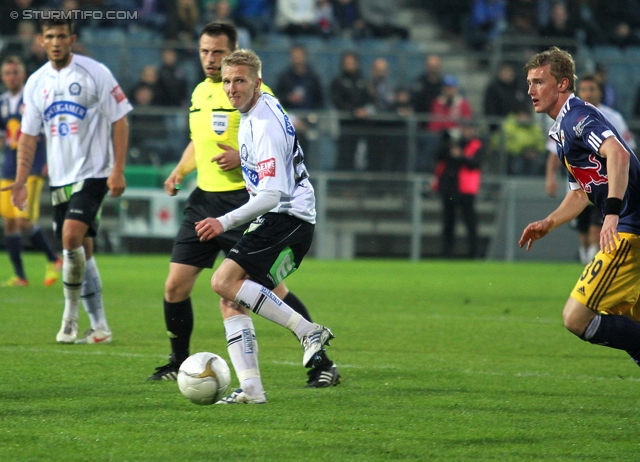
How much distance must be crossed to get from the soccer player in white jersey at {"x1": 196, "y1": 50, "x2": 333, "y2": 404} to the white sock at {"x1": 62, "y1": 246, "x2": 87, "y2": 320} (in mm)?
2251

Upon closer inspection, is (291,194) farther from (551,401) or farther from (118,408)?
(551,401)

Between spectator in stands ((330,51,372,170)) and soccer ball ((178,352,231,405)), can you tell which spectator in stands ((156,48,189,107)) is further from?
soccer ball ((178,352,231,405))

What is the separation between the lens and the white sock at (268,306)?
5367 millimetres

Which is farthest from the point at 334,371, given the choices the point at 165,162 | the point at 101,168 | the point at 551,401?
the point at 165,162

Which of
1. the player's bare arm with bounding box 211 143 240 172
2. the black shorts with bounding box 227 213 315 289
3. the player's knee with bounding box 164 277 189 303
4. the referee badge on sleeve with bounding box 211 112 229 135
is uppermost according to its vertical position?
the referee badge on sleeve with bounding box 211 112 229 135

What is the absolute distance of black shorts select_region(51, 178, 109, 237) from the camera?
7363 mm

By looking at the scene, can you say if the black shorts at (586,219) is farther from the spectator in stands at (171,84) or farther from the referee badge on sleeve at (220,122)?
the spectator in stands at (171,84)

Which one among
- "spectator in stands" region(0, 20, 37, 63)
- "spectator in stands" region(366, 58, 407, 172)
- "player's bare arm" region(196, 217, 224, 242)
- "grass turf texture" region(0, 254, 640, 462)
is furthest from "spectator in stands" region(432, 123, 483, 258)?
"player's bare arm" region(196, 217, 224, 242)

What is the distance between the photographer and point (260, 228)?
18.1ft

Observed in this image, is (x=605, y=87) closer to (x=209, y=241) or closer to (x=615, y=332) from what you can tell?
(x=209, y=241)

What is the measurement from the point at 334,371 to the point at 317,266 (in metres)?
9.87

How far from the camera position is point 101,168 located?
7555 mm

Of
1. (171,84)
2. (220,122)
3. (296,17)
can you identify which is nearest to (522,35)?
(296,17)

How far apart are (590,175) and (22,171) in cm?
429
